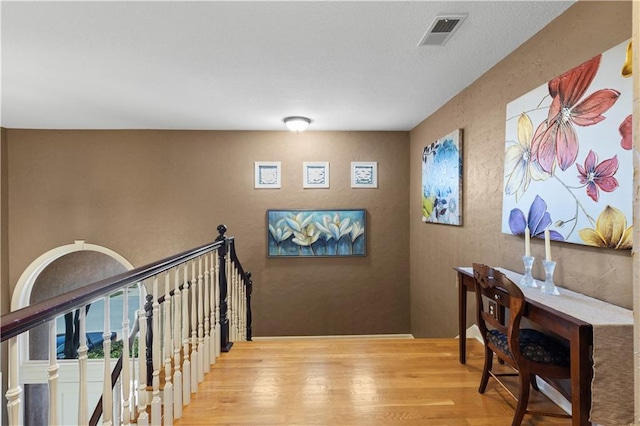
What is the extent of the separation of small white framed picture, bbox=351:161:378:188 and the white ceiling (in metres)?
0.94

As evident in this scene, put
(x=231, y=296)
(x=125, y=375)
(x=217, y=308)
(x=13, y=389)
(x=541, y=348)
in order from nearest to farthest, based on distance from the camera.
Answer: (x=13, y=389) → (x=125, y=375) → (x=541, y=348) → (x=217, y=308) → (x=231, y=296)

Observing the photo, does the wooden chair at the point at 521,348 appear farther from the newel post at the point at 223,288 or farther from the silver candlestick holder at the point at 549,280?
the newel post at the point at 223,288

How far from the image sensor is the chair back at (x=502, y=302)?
1632 mm

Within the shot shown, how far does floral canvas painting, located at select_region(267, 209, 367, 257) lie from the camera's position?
455cm

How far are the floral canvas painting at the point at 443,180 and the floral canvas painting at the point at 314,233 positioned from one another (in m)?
1.03

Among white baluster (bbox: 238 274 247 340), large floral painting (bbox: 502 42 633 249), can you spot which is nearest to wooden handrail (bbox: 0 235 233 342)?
white baluster (bbox: 238 274 247 340)

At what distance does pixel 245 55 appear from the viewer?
2.36 m

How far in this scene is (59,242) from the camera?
4.40 m

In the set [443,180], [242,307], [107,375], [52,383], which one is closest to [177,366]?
[107,375]

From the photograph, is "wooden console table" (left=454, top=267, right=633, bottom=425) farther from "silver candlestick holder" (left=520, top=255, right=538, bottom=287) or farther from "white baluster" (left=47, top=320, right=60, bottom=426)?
"white baluster" (left=47, top=320, right=60, bottom=426)

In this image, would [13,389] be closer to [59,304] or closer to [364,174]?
[59,304]

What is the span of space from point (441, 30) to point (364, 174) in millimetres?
2653

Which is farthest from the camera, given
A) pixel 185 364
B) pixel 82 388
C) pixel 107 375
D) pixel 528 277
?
pixel 185 364

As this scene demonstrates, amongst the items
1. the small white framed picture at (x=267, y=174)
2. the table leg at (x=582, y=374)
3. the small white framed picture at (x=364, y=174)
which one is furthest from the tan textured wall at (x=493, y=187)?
the small white framed picture at (x=267, y=174)
